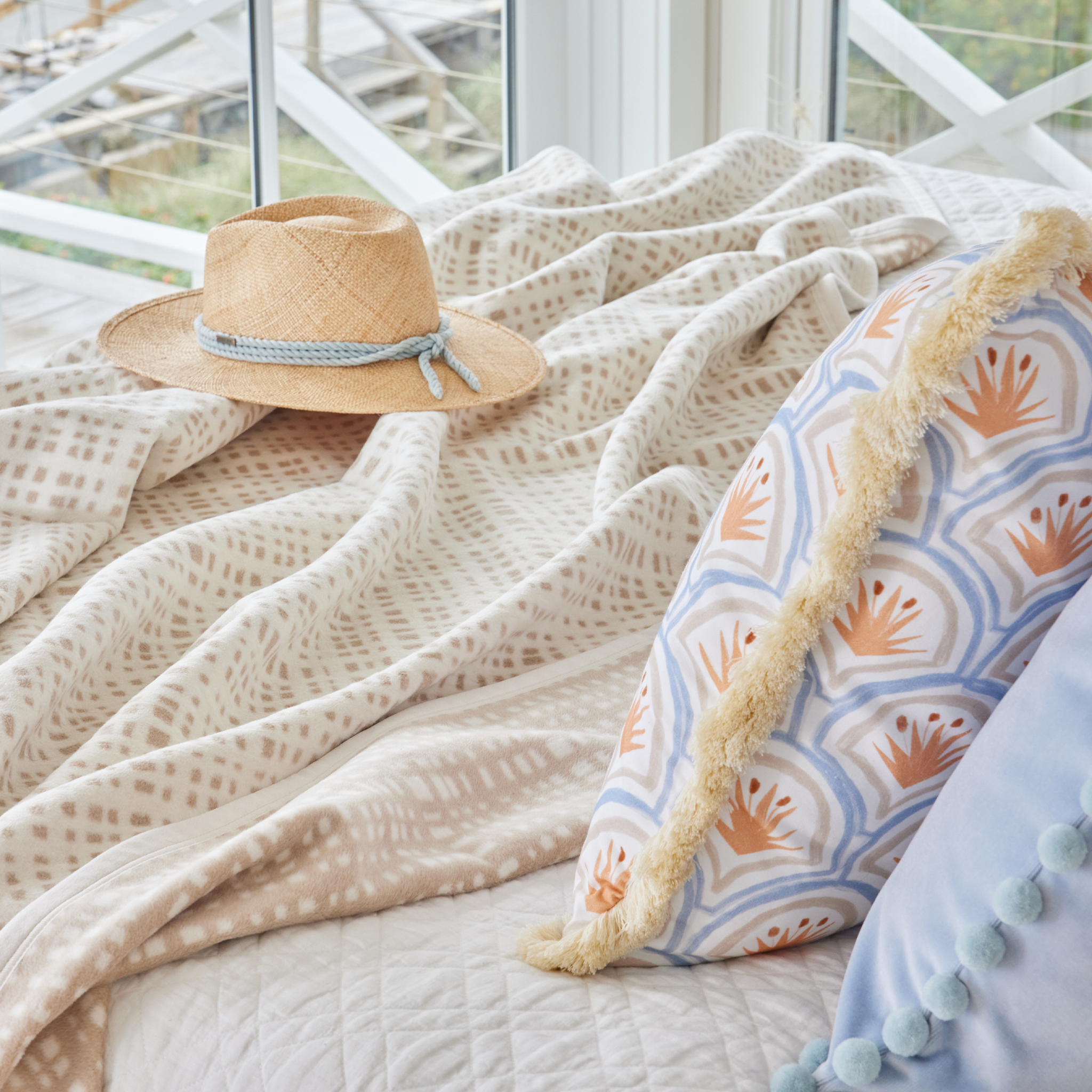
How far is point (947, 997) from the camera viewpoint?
38cm

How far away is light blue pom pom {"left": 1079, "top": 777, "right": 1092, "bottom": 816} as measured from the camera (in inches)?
14.3

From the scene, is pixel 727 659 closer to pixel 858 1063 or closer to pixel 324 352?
pixel 858 1063

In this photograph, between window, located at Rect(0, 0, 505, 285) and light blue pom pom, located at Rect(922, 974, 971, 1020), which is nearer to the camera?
light blue pom pom, located at Rect(922, 974, 971, 1020)

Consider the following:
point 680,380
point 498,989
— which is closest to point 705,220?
point 680,380

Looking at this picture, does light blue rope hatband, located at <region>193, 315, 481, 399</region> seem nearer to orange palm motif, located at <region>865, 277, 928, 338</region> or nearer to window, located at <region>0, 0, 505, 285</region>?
orange palm motif, located at <region>865, 277, 928, 338</region>

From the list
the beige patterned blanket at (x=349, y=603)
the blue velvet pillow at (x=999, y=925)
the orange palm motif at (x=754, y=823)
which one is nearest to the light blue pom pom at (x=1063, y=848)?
the blue velvet pillow at (x=999, y=925)

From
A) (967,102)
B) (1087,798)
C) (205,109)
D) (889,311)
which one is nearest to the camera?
(1087,798)

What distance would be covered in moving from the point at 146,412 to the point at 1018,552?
2.30 ft

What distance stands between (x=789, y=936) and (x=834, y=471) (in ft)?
0.63

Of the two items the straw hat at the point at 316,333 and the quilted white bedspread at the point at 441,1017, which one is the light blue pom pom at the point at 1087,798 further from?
the straw hat at the point at 316,333

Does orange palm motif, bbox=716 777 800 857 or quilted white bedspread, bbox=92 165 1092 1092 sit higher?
orange palm motif, bbox=716 777 800 857

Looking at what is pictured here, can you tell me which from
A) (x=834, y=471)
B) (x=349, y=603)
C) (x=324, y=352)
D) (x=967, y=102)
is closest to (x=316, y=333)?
(x=324, y=352)

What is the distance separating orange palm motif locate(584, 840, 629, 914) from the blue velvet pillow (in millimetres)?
101

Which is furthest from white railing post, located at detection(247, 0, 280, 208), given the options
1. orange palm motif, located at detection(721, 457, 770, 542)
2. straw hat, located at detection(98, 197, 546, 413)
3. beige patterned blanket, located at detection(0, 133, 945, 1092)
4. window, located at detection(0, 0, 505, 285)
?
orange palm motif, located at detection(721, 457, 770, 542)
